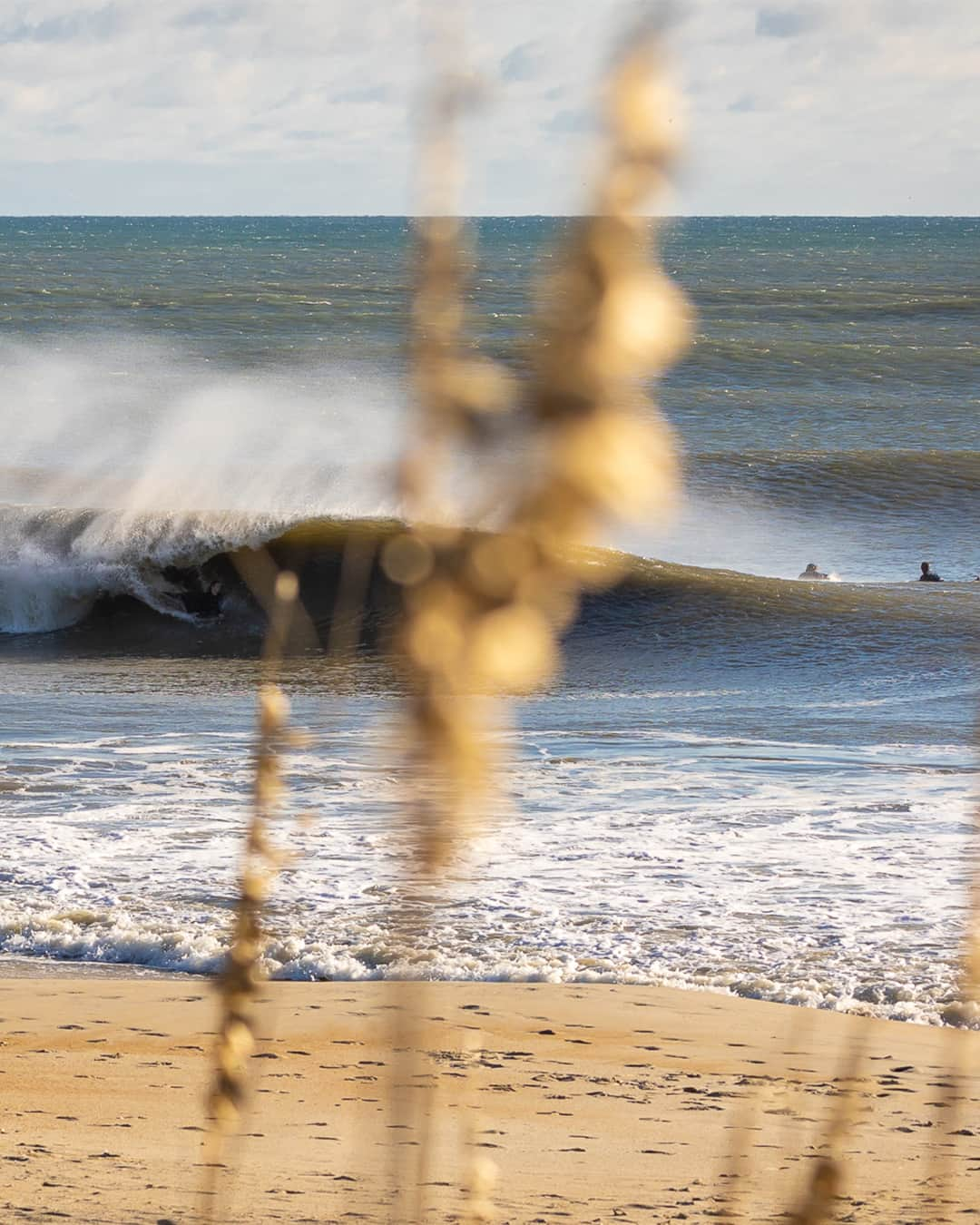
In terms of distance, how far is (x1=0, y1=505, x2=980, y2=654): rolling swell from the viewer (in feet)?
51.3

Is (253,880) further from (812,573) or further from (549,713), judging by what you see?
(812,573)

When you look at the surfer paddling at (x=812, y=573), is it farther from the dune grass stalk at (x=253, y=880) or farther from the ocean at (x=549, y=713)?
the dune grass stalk at (x=253, y=880)

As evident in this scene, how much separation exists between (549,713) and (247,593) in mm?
6264

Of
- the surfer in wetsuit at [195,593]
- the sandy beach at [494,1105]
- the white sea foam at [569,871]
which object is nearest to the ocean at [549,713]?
the white sea foam at [569,871]

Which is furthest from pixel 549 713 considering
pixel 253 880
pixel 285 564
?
pixel 253 880

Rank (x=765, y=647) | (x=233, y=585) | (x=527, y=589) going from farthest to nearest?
(x=233, y=585) < (x=765, y=647) < (x=527, y=589)

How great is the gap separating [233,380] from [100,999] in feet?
114

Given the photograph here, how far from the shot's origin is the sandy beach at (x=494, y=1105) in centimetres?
367

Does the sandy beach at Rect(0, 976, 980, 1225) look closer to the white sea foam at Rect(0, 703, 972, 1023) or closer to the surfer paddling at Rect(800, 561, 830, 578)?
the white sea foam at Rect(0, 703, 972, 1023)

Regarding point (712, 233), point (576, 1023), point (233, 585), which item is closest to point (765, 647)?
point (233, 585)

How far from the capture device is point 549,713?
454 inches

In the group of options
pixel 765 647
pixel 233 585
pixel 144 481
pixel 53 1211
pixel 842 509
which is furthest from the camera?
pixel 842 509

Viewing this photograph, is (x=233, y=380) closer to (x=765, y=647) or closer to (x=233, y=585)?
(x=233, y=585)

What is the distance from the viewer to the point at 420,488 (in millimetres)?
572
